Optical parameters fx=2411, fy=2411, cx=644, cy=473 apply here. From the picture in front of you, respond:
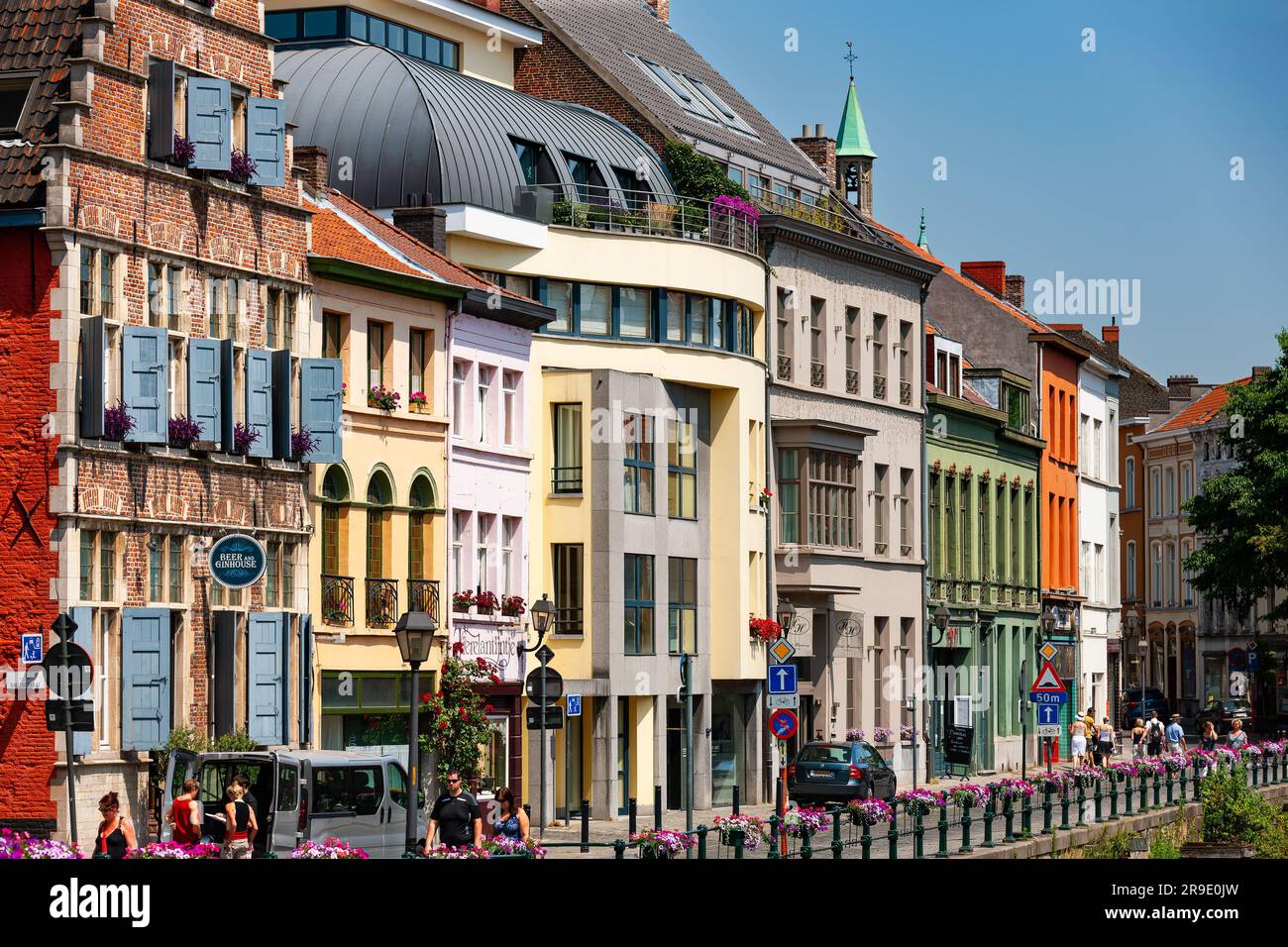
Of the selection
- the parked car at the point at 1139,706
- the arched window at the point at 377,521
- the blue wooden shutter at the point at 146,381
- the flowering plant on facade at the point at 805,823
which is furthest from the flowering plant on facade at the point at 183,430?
the parked car at the point at 1139,706

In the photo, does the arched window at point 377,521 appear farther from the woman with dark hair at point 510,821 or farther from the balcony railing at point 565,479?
the woman with dark hair at point 510,821

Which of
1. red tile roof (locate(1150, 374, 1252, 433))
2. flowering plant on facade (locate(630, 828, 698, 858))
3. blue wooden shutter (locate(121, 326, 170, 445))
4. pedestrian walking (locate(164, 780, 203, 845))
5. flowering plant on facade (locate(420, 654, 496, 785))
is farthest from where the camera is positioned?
red tile roof (locate(1150, 374, 1252, 433))

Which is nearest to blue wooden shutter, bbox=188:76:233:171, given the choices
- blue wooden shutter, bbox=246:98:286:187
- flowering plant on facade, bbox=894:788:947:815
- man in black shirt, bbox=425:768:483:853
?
blue wooden shutter, bbox=246:98:286:187

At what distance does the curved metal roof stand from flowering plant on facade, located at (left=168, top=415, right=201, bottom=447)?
12.5 meters

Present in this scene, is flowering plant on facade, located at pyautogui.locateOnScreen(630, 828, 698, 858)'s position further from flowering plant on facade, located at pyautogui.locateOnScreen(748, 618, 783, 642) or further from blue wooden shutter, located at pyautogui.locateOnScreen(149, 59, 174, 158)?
flowering plant on facade, located at pyautogui.locateOnScreen(748, 618, 783, 642)

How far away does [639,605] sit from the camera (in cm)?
4931

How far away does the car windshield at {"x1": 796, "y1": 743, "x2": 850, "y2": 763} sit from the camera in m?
Answer: 47.9

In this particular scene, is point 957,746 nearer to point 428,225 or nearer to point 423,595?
point 428,225

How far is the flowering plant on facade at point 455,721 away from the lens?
41188 millimetres

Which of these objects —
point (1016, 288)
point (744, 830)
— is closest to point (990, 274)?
point (1016, 288)

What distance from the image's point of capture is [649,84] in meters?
61.4

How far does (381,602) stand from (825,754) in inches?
458

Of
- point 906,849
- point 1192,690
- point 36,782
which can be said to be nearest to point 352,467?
point 36,782
